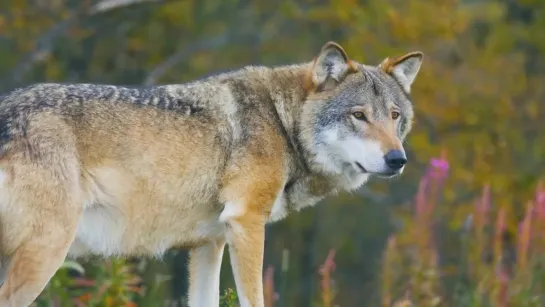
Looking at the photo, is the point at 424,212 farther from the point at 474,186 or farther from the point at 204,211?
the point at 474,186

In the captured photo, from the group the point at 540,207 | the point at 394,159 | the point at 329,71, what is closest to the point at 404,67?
the point at 329,71

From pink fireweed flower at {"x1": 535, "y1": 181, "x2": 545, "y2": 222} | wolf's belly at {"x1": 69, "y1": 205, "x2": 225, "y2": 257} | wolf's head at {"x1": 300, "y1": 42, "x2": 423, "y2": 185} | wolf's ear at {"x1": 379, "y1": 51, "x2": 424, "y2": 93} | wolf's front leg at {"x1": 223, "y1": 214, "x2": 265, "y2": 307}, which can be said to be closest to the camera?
wolf's belly at {"x1": 69, "y1": 205, "x2": 225, "y2": 257}

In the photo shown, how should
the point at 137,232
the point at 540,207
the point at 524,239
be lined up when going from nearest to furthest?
the point at 137,232, the point at 524,239, the point at 540,207

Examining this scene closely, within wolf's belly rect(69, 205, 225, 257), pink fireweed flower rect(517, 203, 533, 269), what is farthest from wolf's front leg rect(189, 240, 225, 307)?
pink fireweed flower rect(517, 203, 533, 269)

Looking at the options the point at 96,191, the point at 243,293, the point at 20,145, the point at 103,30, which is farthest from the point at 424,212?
the point at 103,30

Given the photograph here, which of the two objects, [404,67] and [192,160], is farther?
[404,67]

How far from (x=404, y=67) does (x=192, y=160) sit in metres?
1.73

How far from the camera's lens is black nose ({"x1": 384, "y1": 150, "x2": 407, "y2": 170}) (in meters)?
7.09

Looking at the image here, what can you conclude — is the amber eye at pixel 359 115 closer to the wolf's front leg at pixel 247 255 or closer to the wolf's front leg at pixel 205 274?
the wolf's front leg at pixel 247 255

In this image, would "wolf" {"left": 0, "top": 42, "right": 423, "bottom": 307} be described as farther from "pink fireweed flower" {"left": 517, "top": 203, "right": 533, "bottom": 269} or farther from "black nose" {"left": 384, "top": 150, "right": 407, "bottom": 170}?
"pink fireweed flower" {"left": 517, "top": 203, "right": 533, "bottom": 269}

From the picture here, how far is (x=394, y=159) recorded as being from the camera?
23.3 feet

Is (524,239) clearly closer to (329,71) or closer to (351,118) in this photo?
(351,118)

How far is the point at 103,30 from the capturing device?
60.2 feet

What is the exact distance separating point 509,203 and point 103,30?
701cm
